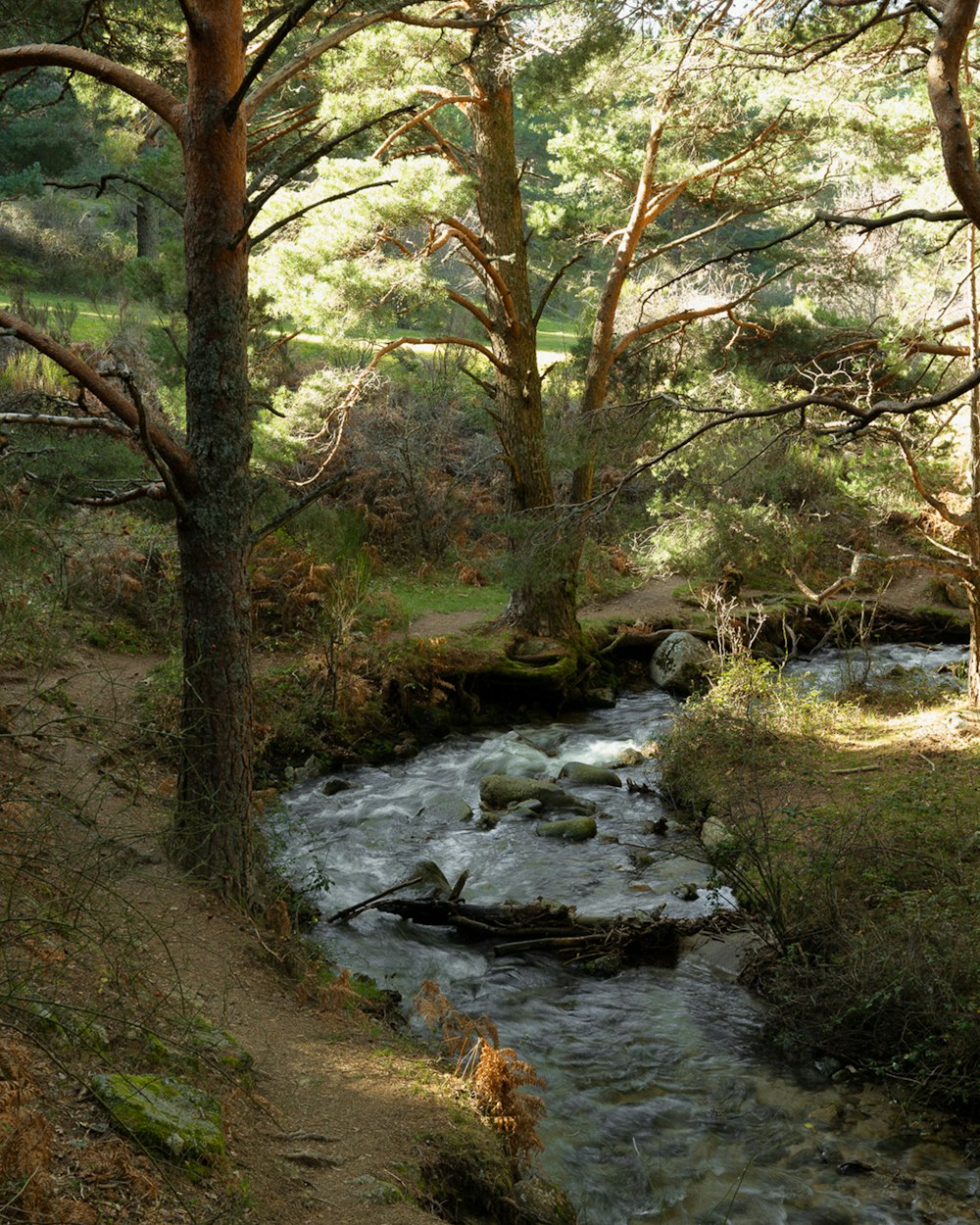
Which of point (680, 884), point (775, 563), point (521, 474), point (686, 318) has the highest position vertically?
point (686, 318)

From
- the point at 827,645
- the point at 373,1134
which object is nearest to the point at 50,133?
the point at 827,645

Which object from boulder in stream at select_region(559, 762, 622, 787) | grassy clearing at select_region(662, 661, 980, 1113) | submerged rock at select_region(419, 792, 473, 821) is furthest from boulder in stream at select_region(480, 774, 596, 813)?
grassy clearing at select_region(662, 661, 980, 1113)

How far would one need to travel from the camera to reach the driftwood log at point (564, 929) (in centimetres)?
724

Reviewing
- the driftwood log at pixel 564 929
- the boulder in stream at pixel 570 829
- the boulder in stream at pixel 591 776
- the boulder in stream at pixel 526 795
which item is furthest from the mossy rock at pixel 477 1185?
the boulder in stream at pixel 591 776

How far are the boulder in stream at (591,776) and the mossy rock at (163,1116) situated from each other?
23.3 feet

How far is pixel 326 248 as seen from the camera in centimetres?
1040

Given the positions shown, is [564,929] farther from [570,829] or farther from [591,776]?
[591,776]

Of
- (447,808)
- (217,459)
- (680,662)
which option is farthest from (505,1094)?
(680,662)

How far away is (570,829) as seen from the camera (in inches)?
367

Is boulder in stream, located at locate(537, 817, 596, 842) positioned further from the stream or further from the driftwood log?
the driftwood log

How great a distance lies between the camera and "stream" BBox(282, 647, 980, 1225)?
4.96 metres

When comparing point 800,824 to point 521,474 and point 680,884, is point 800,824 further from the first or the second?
Answer: point 521,474

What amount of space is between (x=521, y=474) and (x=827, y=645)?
5.67 meters

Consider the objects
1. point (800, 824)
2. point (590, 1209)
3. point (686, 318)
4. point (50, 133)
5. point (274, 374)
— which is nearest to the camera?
point (590, 1209)
